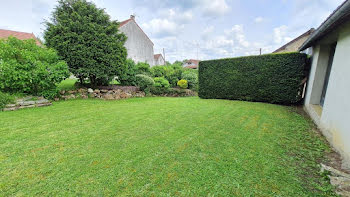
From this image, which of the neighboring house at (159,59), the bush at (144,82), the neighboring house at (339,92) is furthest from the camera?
the neighboring house at (159,59)

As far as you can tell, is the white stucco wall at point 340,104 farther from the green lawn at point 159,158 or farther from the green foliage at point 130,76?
the green foliage at point 130,76

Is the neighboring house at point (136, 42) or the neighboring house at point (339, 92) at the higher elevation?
the neighboring house at point (136, 42)

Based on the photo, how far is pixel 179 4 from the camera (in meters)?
9.93

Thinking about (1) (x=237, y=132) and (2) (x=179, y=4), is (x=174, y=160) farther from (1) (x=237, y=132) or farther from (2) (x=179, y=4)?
(2) (x=179, y=4)

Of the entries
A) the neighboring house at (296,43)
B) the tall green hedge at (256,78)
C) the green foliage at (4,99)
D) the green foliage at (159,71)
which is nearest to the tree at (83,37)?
the green foliage at (4,99)

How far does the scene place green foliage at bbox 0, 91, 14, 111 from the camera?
15.4 feet

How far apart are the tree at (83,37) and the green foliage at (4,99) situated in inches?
94.9

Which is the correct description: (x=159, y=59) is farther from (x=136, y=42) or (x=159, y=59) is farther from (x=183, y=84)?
(x=183, y=84)

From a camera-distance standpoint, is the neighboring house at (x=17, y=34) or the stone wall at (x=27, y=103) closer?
the stone wall at (x=27, y=103)

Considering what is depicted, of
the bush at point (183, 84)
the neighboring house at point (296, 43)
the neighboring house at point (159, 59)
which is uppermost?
the neighboring house at point (159, 59)

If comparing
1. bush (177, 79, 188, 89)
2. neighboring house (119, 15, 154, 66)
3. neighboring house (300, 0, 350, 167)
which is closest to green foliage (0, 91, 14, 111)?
neighboring house (300, 0, 350, 167)

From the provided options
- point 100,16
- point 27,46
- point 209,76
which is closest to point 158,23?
point 100,16

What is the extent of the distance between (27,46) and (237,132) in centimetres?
829

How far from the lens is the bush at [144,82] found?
364 inches
